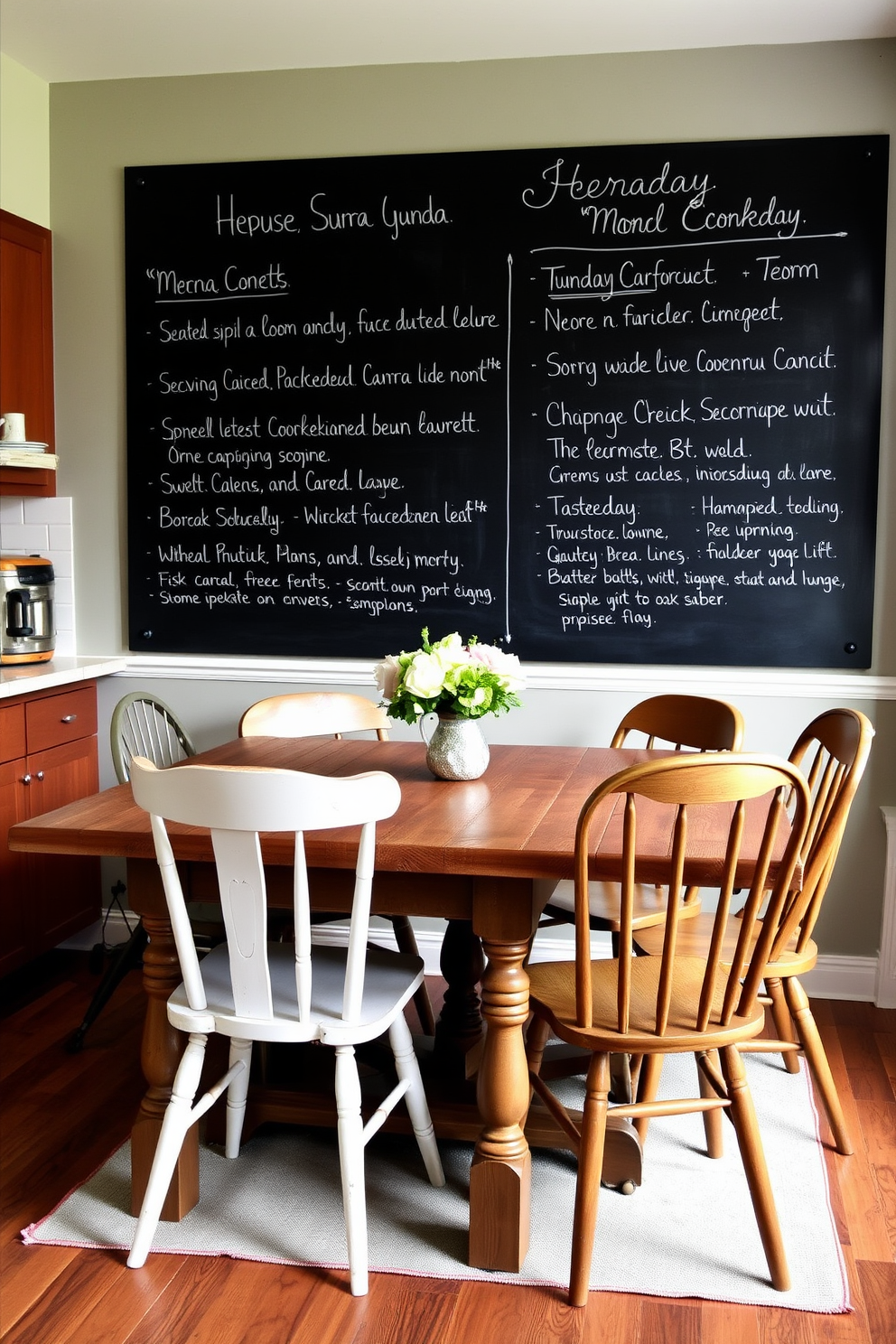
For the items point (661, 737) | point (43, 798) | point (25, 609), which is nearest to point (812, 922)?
point (661, 737)

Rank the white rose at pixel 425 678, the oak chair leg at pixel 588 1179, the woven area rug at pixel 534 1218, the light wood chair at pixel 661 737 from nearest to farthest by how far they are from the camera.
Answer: the oak chair leg at pixel 588 1179, the woven area rug at pixel 534 1218, the white rose at pixel 425 678, the light wood chair at pixel 661 737

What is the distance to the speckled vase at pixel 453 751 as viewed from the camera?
2.54m

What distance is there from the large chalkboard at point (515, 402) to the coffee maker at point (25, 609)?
0.93ft

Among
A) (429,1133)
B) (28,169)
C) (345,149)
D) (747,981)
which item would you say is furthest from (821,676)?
(28,169)

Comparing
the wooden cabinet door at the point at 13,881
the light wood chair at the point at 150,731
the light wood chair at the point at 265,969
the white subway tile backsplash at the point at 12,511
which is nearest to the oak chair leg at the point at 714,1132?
the light wood chair at the point at 265,969

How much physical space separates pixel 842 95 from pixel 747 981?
2525mm

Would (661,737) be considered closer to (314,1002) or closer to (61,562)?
(314,1002)

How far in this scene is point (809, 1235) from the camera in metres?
2.23

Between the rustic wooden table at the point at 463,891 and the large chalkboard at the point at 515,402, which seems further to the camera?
the large chalkboard at the point at 515,402

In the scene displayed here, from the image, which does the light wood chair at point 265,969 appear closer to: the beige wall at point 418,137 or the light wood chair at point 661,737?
the light wood chair at point 661,737

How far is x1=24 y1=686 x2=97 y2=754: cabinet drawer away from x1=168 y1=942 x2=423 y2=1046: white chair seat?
131 centimetres

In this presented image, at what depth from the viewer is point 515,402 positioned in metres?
3.55

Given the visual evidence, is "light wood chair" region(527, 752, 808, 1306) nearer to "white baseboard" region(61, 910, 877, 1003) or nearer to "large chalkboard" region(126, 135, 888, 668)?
"white baseboard" region(61, 910, 877, 1003)

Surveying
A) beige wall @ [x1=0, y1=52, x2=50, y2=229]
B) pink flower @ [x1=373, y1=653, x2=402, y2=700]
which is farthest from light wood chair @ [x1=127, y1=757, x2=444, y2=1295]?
beige wall @ [x1=0, y1=52, x2=50, y2=229]
